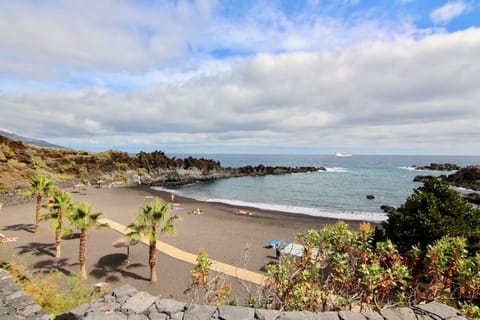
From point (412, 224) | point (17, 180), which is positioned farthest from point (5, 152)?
point (412, 224)

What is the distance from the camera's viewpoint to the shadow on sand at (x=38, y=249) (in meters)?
14.1

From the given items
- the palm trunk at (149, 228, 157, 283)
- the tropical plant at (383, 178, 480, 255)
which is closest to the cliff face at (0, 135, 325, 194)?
the palm trunk at (149, 228, 157, 283)

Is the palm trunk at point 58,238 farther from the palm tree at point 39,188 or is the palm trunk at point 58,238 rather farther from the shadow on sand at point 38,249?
the palm tree at point 39,188

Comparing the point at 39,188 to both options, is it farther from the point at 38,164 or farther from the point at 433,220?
the point at 38,164

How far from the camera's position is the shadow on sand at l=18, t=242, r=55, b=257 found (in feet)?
46.3

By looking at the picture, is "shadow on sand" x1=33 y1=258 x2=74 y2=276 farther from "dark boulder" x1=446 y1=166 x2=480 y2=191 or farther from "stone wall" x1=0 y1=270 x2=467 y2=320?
"dark boulder" x1=446 y1=166 x2=480 y2=191

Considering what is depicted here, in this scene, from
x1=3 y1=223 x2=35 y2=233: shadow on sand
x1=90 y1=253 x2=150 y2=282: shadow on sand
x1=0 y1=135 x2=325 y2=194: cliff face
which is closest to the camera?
x1=90 y1=253 x2=150 y2=282: shadow on sand

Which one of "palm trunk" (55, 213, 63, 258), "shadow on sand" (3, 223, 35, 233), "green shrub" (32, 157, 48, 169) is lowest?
"shadow on sand" (3, 223, 35, 233)

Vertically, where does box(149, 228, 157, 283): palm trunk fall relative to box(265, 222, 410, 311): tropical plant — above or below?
below

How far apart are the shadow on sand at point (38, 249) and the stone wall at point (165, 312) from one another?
10839 millimetres

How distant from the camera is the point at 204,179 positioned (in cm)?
6906

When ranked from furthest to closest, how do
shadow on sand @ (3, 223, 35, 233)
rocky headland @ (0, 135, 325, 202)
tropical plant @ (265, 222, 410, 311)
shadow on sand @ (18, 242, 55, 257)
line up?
1. rocky headland @ (0, 135, 325, 202)
2. shadow on sand @ (3, 223, 35, 233)
3. shadow on sand @ (18, 242, 55, 257)
4. tropical plant @ (265, 222, 410, 311)

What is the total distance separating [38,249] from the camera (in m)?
14.7

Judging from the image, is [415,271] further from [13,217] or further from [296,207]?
[13,217]
